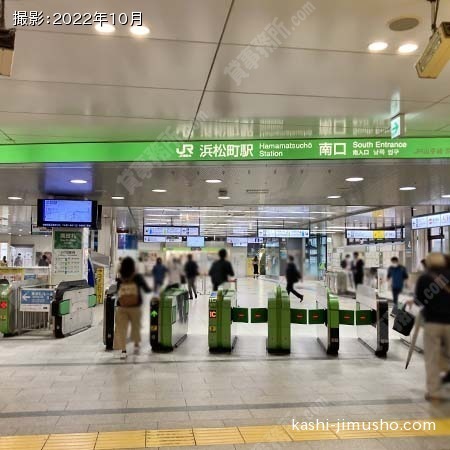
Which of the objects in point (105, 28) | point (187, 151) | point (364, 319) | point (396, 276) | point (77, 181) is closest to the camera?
point (396, 276)

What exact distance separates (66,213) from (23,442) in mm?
6330

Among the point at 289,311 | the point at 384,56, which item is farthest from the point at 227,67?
the point at 289,311

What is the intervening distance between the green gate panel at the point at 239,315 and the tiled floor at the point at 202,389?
513 mm

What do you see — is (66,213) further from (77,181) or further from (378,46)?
(378,46)

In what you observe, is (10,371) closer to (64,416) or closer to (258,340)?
(64,416)

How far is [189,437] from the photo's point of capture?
12.2ft

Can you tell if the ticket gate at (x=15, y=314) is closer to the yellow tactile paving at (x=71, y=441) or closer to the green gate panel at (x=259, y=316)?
the green gate panel at (x=259, y=316)

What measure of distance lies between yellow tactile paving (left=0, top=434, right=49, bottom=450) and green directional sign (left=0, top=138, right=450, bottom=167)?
3920mm

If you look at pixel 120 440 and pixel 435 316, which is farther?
pixel 120 440

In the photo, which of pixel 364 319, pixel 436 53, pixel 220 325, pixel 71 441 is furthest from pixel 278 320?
pixel 436 53

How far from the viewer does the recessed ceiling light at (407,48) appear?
3598mm

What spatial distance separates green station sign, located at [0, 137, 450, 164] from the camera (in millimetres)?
6145

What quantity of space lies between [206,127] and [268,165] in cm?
122

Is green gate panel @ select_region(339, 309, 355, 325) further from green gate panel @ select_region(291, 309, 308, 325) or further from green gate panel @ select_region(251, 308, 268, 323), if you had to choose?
green gate panel @ select_region(251, 308, 268, 323)
